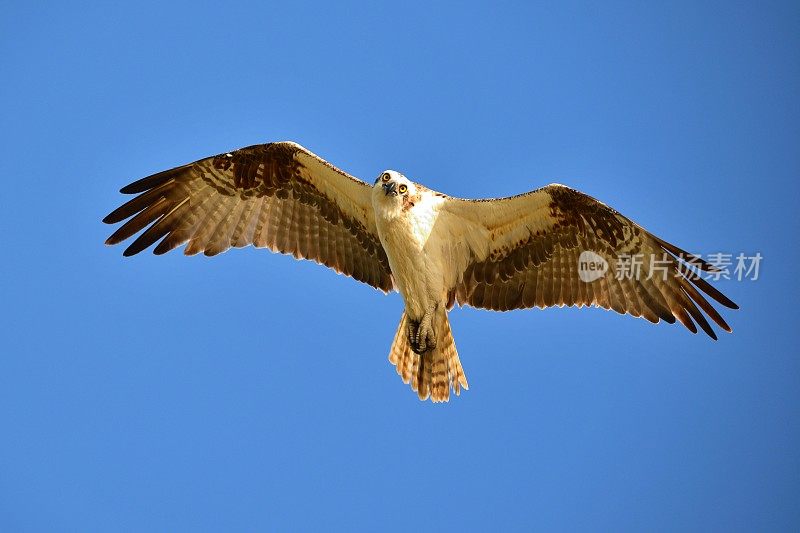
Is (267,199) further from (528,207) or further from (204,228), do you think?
(528,207)

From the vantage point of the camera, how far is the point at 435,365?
10.2m

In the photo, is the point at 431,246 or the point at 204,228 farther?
the point at 204,228

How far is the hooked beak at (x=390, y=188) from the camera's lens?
948cm

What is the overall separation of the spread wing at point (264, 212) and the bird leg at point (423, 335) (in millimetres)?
645

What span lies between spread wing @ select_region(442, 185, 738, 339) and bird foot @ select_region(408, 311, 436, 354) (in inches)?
20.3

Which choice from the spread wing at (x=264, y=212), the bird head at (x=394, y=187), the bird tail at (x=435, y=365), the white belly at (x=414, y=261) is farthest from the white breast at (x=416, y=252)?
the spread wing at (x=264, y=212)

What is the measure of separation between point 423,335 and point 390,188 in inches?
67.0

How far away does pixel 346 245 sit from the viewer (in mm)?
10758

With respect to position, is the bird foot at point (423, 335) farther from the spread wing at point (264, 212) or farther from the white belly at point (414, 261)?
the spread wing at point (264, 212)

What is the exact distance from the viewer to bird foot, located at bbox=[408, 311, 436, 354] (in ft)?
33.3

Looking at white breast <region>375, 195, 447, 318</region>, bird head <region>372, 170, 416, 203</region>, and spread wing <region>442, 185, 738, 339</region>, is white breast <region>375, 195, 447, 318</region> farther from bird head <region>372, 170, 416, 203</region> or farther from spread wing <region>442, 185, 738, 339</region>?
spread wing <region>442, 185, 738, 339</region>

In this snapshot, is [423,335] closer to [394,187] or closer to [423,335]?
[423,335]

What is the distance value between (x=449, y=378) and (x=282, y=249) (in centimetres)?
240

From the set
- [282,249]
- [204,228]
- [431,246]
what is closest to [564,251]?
[431,246]
